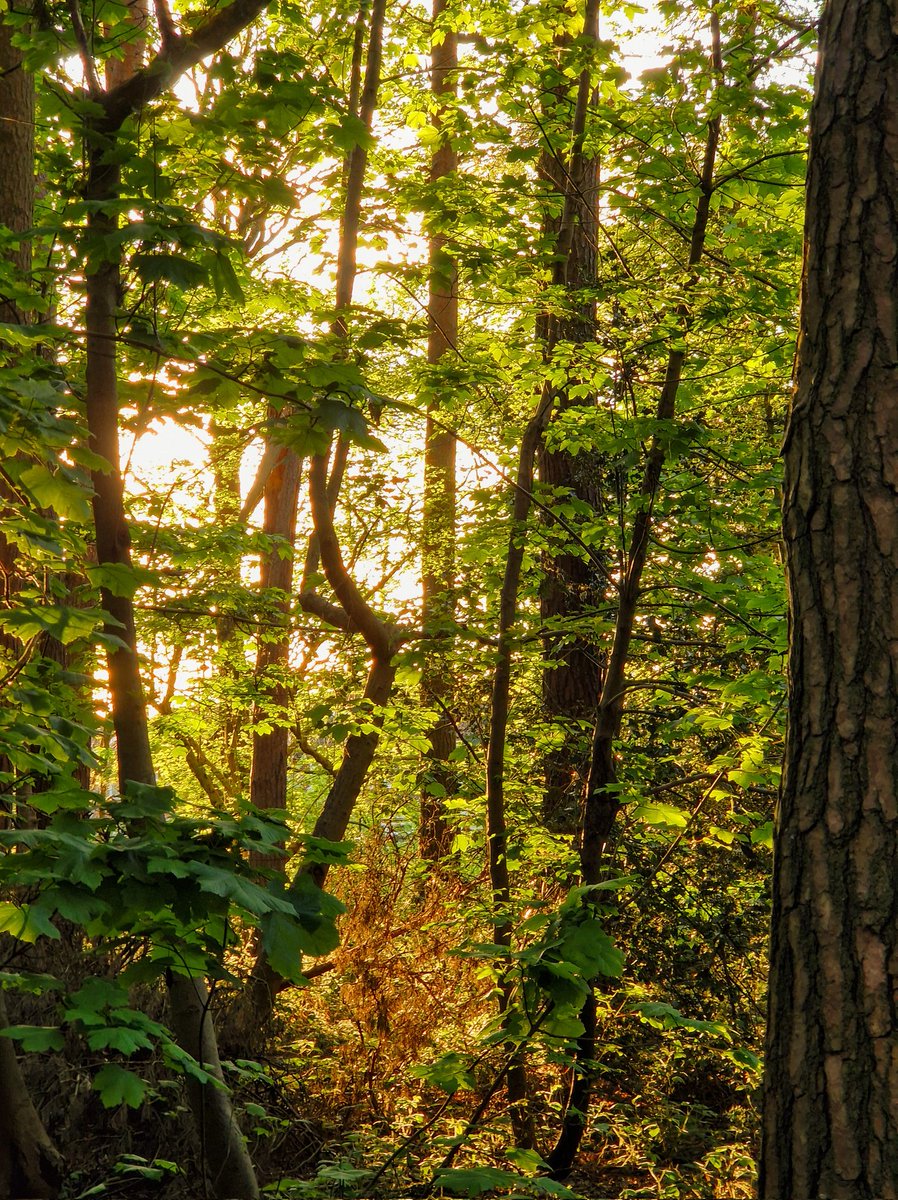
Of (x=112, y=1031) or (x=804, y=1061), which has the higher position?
(x=804, y=1061)

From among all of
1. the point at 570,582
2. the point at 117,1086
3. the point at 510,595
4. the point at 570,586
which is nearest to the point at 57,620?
the point at 117,1086

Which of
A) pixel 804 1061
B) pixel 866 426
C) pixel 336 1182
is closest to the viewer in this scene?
pixel 804 1061

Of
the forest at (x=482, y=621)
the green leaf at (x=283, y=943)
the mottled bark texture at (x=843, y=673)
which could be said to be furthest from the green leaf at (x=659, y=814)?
the green leaf at (x=283, y=943)

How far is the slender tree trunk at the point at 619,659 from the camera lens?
4.86m

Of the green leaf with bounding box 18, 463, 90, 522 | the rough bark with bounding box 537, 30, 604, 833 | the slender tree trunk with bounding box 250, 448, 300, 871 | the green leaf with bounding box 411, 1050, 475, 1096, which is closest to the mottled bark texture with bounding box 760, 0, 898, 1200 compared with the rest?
the green leaf with bounding box 411, 1050, 475, 1096

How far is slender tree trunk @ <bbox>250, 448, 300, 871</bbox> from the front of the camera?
945 centimetres

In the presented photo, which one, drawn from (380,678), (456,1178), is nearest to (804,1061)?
(456,1178)

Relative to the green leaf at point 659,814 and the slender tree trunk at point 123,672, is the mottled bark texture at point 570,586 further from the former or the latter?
the slender tree trunk at point 123,672

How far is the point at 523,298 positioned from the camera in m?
5.66

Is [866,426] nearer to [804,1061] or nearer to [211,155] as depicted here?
[804,1061]

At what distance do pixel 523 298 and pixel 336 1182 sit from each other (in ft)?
16.1

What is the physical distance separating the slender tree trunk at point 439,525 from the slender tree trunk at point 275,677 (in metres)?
1.50

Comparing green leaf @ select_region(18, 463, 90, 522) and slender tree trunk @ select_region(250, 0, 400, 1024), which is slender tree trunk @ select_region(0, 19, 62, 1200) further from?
slender tree trunk @ select_region(250, 0, 400, 1024)

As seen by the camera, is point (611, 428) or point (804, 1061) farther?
point (611, 428)
